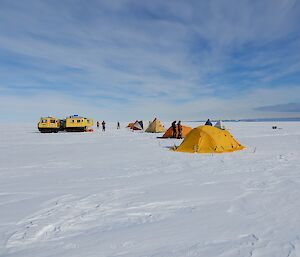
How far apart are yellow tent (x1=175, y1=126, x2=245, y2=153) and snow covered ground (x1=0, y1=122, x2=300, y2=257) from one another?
458 centimetres

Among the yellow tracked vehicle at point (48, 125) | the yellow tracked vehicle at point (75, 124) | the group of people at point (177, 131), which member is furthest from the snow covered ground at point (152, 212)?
the yellow tracked vehicle at point (75, 124)

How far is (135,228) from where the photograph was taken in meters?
5.23

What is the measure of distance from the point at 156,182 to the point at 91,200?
2516 millimetres

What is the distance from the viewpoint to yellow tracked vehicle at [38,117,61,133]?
40547 millimetres

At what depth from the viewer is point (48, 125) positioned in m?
40.8

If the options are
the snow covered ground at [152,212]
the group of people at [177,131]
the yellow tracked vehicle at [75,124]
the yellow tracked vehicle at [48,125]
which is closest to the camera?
the snow covered ground at [152,212]

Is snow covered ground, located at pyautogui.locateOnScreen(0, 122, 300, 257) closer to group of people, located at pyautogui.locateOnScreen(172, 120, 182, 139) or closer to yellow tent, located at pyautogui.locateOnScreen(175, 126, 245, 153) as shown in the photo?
yellow tent, located at pyautogui.locateOnScreen(175, 126, 245, 153)

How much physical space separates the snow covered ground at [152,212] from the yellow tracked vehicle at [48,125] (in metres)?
31.1

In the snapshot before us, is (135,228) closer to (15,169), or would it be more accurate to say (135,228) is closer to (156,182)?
(156,182)

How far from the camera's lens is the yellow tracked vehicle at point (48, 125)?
133 ft

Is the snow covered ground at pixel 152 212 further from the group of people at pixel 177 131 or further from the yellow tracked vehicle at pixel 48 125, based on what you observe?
the yellow tracked vehicle at pixel 48 125

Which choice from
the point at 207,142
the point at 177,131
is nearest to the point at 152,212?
the point at 207,142

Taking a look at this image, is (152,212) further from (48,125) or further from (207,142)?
(48,125)

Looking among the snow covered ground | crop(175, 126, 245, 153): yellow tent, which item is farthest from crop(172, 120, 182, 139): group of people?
the snow covered ground
